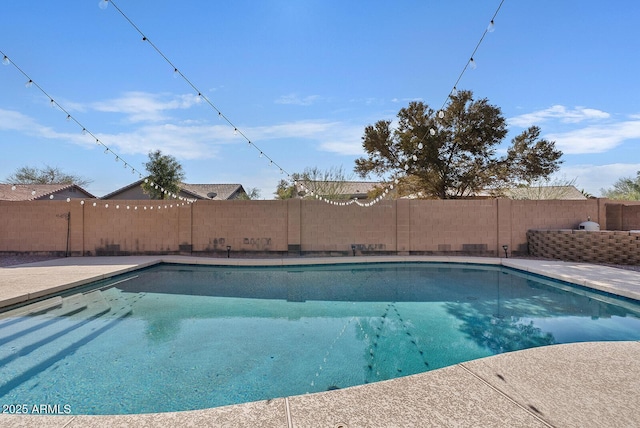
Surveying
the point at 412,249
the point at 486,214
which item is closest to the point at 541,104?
the point at 486,214

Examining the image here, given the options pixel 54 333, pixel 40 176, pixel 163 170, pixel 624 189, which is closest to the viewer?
pixel 54 333

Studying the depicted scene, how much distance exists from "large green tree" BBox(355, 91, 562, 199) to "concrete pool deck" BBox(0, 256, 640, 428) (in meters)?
9.80

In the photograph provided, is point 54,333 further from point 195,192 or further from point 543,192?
point 195,192

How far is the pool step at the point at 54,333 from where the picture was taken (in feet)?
9.76

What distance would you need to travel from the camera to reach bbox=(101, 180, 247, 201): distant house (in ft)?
71.2

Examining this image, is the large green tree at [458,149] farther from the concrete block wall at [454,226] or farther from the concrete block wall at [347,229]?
the concrete block wall at [347,229]

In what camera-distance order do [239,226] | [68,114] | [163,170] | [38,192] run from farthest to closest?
[38,192] → [163,170] → [239,226] → [68,114]

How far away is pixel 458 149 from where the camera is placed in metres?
12.1

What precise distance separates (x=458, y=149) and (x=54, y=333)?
40.0 feet

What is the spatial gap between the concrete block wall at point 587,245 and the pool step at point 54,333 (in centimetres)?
951

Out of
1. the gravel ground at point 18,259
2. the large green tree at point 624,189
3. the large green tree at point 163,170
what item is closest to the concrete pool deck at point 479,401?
the gravel ground at point 18,259

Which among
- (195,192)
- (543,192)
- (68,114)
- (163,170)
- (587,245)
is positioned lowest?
(587,245)

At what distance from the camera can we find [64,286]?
5.43m

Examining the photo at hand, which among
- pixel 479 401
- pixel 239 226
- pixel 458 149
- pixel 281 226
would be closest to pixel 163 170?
pixel 239 226
